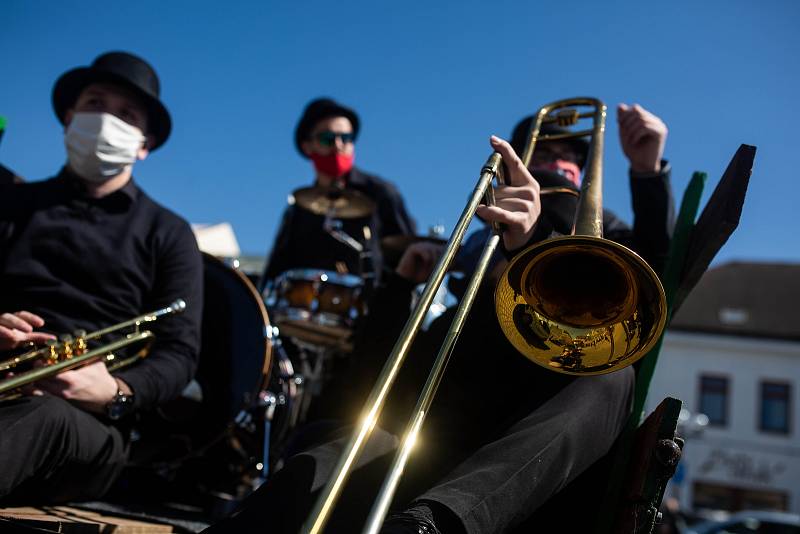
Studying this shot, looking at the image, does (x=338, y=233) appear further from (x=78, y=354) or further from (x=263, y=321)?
(x=78, y=354)

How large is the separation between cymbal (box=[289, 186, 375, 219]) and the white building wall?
68.2ft

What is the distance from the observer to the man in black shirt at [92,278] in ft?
7.22

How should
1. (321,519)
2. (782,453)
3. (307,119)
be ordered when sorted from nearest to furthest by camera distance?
1. (321,519)
2. (307,119)
3. (782,453)

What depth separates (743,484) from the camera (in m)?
23.4

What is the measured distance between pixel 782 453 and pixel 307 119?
76.2ft

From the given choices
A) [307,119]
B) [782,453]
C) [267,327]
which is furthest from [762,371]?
[267,327]

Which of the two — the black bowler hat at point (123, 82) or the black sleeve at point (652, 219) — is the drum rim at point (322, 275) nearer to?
the black bowler hat at point (123, 82)

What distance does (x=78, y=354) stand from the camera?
7.89 feet

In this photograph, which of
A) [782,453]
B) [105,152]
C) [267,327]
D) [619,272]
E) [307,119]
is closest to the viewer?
[619,272]

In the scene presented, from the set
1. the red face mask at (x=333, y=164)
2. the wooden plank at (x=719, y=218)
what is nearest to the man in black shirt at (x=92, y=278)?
the wooden plank at (x=719, y=218)

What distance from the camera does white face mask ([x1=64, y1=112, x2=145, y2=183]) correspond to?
3.02 m

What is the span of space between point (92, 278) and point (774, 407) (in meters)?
26.1

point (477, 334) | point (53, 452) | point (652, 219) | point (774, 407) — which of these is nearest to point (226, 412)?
point (53, 452)

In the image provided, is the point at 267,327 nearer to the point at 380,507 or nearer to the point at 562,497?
the point at 562,497
